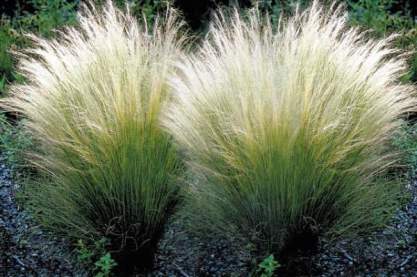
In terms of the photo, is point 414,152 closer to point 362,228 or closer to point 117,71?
point 362,228

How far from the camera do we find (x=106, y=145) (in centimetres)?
388

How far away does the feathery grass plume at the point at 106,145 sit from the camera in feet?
12.8

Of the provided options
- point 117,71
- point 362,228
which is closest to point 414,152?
point 362,228

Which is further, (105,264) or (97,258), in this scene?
(97,258)

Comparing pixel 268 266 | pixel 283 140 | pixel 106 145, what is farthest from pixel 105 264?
pixel 283 140

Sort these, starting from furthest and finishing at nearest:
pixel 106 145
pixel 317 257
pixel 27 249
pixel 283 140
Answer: pixel 27 249 < pixel 317 257 < pixel 106 145 < pixel 283 140

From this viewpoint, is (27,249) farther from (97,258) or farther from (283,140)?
(283,140)

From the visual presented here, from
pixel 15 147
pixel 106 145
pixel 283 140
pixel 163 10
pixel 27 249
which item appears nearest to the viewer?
pixel 283 140

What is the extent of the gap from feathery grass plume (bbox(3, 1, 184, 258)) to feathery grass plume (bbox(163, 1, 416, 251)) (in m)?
0.18

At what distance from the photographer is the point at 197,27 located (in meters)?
7.32

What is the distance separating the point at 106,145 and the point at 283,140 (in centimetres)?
95

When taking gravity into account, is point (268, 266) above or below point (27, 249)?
above

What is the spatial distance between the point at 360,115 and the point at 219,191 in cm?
88

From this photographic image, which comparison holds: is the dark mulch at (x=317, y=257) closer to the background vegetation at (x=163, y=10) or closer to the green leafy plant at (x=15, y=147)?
the green leafy plant at (x=15, y=147)
